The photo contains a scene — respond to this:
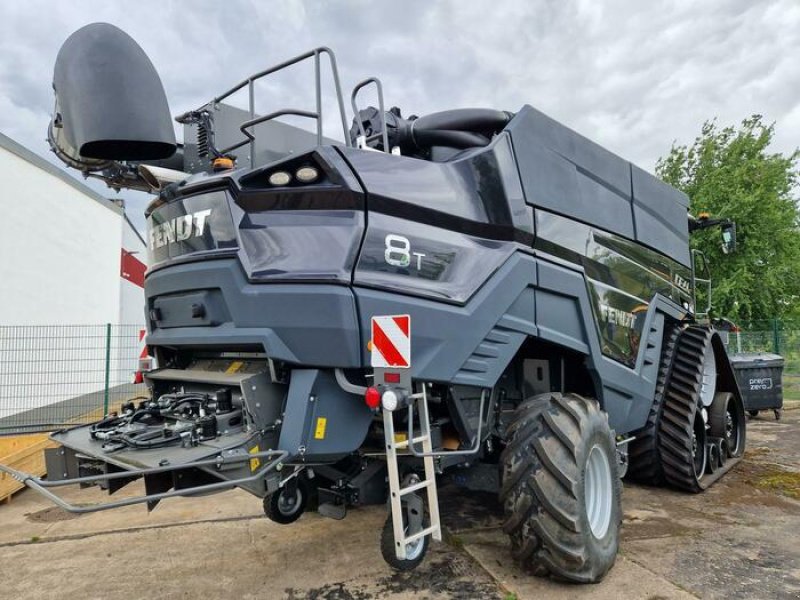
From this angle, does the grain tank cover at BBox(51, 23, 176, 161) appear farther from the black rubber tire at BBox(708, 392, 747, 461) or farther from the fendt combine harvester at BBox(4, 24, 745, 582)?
the black rubber tire at BBox(708, 392, 747, 461)

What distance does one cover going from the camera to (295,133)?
13.5 ft

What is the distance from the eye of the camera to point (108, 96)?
3088mm

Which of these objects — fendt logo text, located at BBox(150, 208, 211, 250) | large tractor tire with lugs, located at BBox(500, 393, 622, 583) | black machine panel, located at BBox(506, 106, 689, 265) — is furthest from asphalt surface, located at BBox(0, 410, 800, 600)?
black machine panel, located at BBox(506, 106, 689, 265)

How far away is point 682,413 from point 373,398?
12.1 feet

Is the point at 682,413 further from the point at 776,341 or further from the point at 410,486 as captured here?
the point at 776,341

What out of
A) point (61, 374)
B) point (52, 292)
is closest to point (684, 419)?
point (61, 374)

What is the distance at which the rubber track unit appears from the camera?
16.5ft

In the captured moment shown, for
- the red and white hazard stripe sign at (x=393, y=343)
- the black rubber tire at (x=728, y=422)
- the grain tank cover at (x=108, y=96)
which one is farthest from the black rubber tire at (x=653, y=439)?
the grain tank cover at (x=108, y=96)

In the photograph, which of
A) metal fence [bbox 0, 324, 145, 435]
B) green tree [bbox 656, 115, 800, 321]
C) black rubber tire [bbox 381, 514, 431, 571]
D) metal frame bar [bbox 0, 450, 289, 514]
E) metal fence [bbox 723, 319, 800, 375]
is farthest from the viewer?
green tree [bbox 656, 115, 800, 321]

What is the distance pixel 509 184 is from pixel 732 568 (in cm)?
266

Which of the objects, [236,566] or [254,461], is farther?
[236,566]

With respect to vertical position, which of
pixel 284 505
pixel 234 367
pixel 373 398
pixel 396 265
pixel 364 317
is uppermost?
pixel 396 265

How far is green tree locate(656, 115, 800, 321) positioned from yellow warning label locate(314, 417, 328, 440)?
1886cm

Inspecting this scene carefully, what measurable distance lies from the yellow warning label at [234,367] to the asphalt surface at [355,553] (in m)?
1.26
